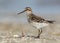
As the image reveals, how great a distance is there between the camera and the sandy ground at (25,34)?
1373 centimetres

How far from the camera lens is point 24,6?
75.7ft

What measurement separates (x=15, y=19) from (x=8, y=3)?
16.0ft

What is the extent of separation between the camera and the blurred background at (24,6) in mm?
20156

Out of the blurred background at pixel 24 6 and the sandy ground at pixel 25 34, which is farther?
the blurred background at pixel 24 6

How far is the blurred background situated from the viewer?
66.1ft

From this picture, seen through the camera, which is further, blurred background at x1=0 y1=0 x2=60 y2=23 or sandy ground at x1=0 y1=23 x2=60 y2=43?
blurred background at x1=0 y1=0 x2=60 y2=23

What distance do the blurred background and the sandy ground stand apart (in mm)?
1392

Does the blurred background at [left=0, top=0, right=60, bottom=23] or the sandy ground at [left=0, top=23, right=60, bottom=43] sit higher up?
the blurred background at [left=0, top=0, right=60, bottom=23]

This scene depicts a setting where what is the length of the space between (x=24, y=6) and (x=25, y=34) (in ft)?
27.5

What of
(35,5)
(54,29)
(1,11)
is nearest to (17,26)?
(54,29)

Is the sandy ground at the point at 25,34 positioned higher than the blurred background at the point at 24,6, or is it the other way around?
the blurred background at the point at 24,6

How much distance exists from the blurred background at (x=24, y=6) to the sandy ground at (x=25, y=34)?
1392 millimetres

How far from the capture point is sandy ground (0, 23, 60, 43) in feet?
45.0

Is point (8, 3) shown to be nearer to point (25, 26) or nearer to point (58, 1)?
point (58, 1)
